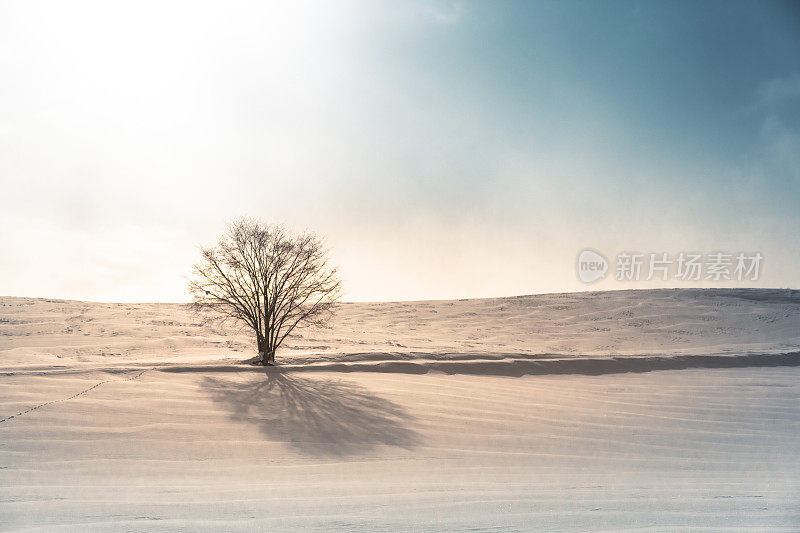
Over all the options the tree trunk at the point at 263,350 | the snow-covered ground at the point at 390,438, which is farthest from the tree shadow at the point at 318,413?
the tree trunk at the point at 263,350

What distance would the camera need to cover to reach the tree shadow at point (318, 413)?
640 cm

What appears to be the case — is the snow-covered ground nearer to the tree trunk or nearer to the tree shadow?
the tree shadow

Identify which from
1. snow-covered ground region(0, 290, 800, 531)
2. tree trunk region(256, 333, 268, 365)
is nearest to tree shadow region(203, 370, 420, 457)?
snow-covered ground region(0, 290, 800, 531)

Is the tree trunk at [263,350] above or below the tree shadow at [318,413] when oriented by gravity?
above

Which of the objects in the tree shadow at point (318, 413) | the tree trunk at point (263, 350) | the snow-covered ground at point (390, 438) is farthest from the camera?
the tree trunk at point (263, 350)

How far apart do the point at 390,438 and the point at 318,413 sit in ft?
4.68

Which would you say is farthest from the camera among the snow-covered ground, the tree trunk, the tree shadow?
the tree trunk

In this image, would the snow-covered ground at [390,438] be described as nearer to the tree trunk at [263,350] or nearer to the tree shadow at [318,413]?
the tree shadow at [318,413]

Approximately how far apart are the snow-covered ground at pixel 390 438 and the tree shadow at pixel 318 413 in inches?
1.7

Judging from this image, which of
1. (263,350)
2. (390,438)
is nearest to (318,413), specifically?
(390,438)

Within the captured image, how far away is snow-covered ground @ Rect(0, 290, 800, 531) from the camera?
3.66 meters

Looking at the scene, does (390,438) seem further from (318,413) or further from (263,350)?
(263,350)

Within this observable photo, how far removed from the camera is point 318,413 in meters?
7.57

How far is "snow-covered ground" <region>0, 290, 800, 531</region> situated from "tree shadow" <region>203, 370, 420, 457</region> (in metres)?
Result: 0.04
